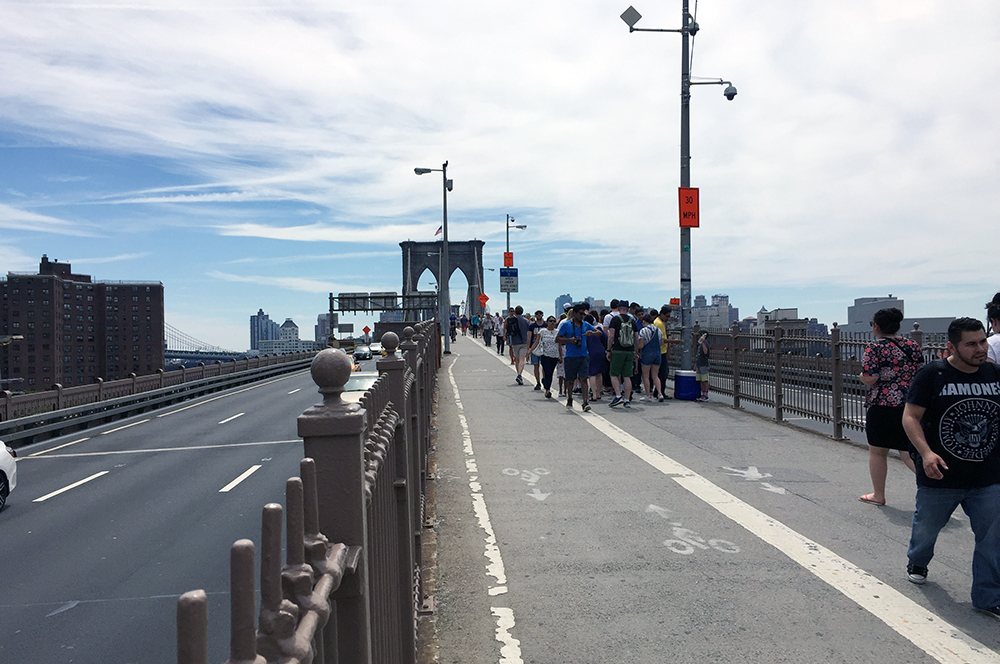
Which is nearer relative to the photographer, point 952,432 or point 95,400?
point 952,432

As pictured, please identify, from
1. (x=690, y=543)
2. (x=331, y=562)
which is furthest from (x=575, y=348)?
(x=331, y=562)

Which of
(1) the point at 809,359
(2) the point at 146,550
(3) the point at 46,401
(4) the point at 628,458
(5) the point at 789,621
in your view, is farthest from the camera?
(3) the point at 46,401

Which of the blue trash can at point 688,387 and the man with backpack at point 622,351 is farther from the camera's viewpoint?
the blue trash can at point 688,387

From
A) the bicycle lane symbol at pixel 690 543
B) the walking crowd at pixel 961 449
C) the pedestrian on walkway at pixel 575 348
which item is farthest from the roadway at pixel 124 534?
the pedestrian on walkway at pixel 575 348

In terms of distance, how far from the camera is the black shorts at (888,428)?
22.5 feet

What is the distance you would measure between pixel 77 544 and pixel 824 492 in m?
8.12

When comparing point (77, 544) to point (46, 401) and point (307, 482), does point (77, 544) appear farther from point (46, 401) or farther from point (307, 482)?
point (46, 401)

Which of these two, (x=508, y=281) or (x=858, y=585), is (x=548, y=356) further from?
(x=508, y=281)

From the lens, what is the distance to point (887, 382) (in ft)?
22.5

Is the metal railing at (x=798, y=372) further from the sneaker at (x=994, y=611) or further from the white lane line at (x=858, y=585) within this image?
the sneaker at (x=994, y=611)

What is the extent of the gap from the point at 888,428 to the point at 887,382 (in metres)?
0.41

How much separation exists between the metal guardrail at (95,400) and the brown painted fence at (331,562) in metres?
17.2

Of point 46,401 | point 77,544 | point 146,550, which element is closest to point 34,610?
point 146,550

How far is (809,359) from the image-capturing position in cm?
1173
